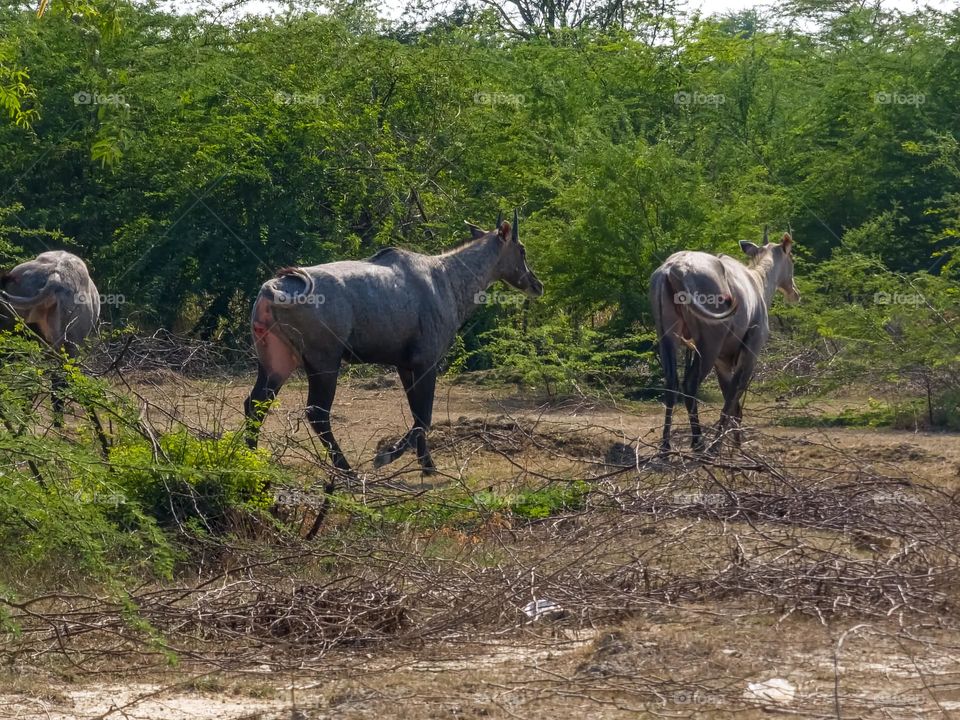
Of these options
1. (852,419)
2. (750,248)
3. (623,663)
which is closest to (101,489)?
(623,663)

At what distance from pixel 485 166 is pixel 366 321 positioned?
9.18 metres

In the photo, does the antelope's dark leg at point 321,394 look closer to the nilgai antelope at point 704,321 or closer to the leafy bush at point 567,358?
the nilgai antelope at point 704,321

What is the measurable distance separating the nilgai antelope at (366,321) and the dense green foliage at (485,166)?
11.4 feet

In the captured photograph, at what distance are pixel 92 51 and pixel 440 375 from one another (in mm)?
10229

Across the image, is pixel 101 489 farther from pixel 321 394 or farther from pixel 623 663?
pixel 321 394

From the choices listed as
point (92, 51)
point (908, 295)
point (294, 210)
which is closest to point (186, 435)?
Result: point (92, 51)

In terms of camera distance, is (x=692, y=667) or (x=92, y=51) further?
(x=92, y=51)

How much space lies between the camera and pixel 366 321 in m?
10.6

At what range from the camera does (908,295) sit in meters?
14.3

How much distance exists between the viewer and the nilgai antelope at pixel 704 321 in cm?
1136

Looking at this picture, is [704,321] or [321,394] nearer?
[321,394]

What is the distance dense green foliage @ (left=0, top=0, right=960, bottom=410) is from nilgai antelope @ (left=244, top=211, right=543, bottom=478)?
11.4 ft

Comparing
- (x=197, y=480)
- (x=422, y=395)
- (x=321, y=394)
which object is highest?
(x=197, y=480)

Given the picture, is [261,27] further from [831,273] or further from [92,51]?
[92,51]
